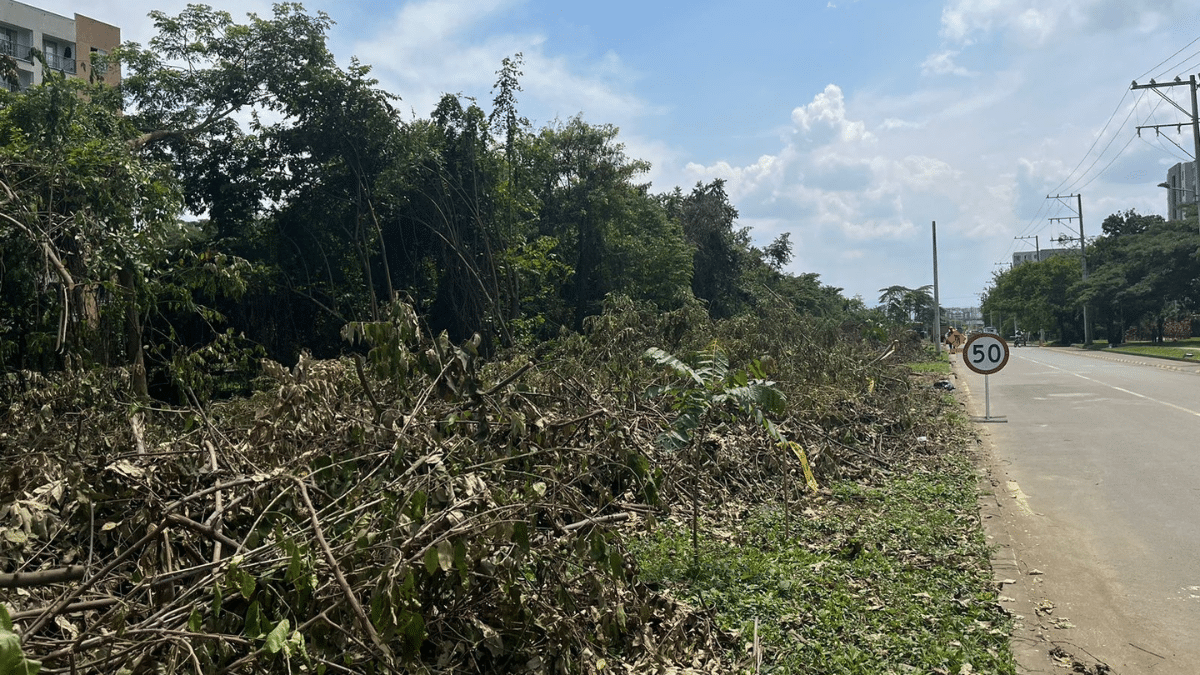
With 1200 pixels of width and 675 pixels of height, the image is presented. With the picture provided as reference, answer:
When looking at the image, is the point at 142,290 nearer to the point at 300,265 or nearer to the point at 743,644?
the point at 743,644

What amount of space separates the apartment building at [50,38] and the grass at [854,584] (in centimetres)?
4941

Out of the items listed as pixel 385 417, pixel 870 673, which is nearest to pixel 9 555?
pixel 385 417

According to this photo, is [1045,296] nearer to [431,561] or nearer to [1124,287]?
[1124,287]

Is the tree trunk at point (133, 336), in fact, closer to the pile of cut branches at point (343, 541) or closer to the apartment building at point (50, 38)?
the pile of cut branches at point (343, 541)

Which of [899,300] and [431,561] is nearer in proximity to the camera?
[431,561]

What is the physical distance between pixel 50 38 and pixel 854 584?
57.3 metres

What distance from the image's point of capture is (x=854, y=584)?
5.63m

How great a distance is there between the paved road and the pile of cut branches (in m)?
2.14

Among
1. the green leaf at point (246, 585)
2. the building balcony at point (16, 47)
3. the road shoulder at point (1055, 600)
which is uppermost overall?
the building balcony at point (16, 47)

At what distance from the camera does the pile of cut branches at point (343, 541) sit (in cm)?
319

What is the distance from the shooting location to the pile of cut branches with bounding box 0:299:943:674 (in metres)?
3.19

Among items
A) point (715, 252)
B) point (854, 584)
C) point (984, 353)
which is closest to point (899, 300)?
point (715, 252)

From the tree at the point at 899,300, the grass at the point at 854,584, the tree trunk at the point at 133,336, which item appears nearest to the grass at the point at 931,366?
the tree at the point at 899,300

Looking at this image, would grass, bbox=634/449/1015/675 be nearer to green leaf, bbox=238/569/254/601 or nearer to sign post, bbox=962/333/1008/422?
green leaf, bbox=238/569/254/601
